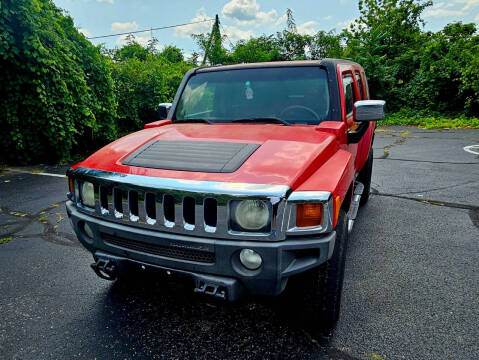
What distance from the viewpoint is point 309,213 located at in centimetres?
181

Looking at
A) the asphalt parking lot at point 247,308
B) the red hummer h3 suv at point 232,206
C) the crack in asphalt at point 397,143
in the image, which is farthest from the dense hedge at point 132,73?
the red hummer h3 suv at point 232,206

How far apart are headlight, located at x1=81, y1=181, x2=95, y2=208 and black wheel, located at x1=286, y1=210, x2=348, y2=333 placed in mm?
1364

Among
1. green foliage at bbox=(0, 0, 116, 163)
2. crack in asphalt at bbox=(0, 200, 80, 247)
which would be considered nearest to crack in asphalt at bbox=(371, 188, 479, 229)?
crack in asphalt at bbox=(0, 200, 80, 247)

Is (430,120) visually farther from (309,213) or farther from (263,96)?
(309,213)

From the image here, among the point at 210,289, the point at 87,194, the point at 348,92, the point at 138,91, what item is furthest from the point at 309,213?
the point at 138,91

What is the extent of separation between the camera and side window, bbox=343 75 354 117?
3.00m

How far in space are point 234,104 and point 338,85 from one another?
2.97 ft

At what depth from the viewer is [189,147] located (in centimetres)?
232

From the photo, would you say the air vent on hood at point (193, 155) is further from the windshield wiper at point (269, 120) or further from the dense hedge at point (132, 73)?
the dense hedge at point (132, 73)

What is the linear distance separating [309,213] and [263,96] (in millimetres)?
1526

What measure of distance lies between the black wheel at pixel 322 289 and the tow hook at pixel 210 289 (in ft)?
1.53

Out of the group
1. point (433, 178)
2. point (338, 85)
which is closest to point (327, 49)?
point (433, 178)

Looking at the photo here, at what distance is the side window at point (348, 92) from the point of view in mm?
3003

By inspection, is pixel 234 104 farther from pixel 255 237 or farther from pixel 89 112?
pixel 89 112
